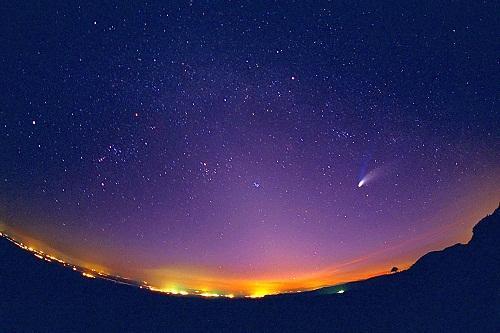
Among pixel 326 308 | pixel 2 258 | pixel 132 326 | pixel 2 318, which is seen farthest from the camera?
pixel 326 308

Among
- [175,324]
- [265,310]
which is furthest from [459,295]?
[175,324]

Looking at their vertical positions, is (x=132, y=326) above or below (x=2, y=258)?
below

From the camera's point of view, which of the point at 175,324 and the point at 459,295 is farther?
the point at 175,324

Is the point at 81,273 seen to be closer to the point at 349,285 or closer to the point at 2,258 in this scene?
the point at 2,258

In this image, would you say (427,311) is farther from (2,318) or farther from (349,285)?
(2,318)

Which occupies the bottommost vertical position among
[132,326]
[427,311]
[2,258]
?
[132,326]

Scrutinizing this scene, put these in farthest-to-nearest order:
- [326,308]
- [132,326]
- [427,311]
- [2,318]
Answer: [326,308] < [132,326] < [427,311] < [2,318]
